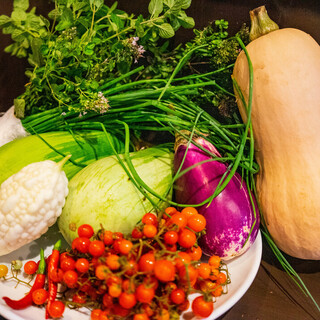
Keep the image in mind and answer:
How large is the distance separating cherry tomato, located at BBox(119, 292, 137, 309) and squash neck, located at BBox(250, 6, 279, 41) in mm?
743

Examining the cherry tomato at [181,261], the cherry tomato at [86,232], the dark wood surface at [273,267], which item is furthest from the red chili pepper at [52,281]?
the dark wood surface at [273,267]

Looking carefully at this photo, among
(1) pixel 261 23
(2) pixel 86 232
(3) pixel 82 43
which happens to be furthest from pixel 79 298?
(1) pixel 261 23

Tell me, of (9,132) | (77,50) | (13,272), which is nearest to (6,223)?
(13,272)

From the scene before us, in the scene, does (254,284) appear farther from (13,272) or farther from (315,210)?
(13,272)

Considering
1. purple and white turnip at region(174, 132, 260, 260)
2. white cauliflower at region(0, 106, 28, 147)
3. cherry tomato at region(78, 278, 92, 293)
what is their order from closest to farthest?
cherry tomato at region(78, 278, 92, 293) < purple and white turnip at region(174, 132, 260, 260) < white cauliflower at region(0, 106, 28, 147)

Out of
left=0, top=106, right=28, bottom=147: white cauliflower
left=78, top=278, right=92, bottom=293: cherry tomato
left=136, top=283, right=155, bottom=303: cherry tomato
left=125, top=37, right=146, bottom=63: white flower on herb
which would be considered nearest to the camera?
left=136, top=283, right=155, bottom=303: cherry tomato

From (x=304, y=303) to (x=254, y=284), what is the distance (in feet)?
0.44

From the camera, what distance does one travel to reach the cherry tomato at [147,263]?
629 mm

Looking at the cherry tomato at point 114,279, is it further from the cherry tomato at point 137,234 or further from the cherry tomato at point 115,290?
the cherry tomato at point 137,234

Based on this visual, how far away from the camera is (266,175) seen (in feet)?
3.03

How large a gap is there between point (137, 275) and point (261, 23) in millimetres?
728

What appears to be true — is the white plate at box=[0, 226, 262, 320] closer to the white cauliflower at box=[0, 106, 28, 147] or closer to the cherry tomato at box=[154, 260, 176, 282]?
the cherry tomato at box=[154, 260, 176, 282]

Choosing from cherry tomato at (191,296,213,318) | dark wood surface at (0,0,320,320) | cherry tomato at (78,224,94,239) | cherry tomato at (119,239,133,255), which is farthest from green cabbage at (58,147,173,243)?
dark wood surface at (0,0,320,320)

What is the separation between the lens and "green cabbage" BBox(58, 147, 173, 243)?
833mm
